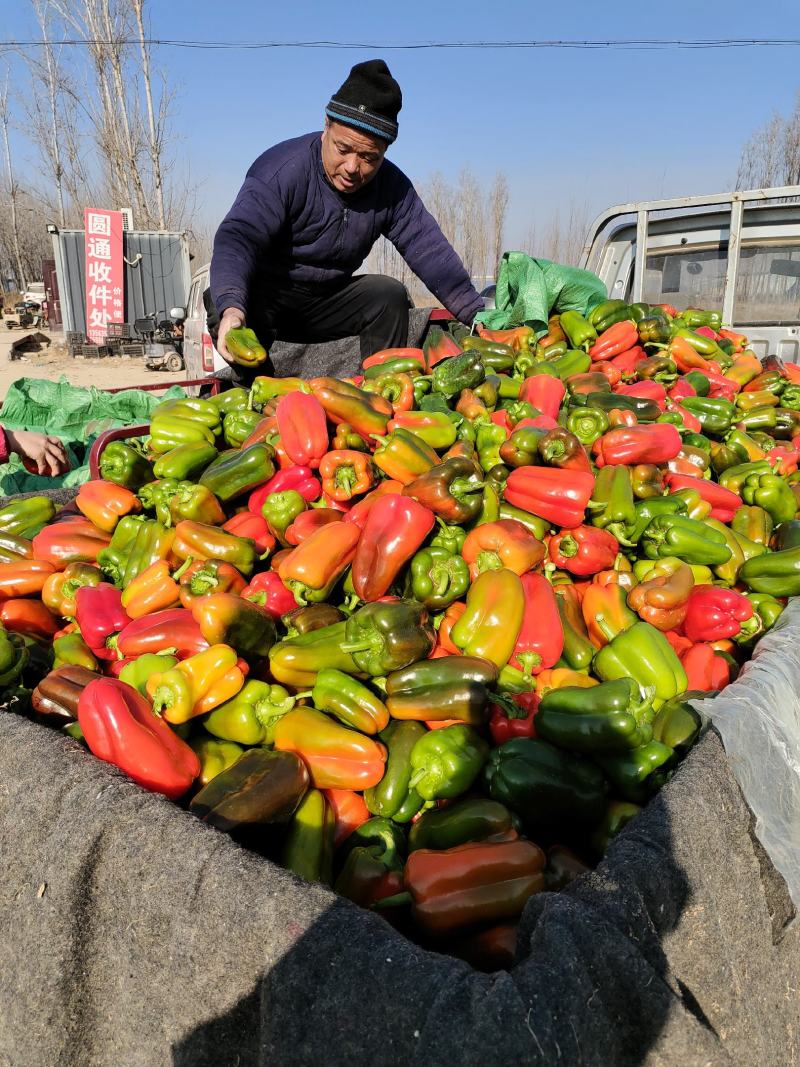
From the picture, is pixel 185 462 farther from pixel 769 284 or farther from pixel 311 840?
pixel 769 284

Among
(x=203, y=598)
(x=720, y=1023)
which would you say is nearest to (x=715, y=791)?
(x=720, y=1023)

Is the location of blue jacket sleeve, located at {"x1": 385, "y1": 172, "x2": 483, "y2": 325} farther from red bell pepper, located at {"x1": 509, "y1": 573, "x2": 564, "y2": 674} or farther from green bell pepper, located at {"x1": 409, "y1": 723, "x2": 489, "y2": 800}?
green bell pepper, located at {"x1": 409, "y1": 723, "x2": 489, "y2": 800}

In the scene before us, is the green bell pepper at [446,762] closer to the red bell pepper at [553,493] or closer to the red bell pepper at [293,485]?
the red bell pepper at [553,493]

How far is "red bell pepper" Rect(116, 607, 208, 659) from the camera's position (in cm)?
255

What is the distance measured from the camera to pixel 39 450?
442 cm

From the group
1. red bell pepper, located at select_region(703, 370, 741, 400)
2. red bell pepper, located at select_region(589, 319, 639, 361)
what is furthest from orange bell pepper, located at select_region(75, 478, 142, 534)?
red bell pepper, located at select_region(703, 370, 741, 400)

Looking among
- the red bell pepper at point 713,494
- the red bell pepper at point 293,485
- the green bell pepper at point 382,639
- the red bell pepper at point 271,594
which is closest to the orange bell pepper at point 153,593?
the red bell pepper at point 271,594

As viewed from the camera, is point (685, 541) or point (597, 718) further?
point (685, 541)

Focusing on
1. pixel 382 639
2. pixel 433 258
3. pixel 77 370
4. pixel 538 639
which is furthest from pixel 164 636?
pixel 77 370

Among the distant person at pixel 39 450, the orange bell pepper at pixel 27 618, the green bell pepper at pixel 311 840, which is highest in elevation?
the distant person at pixel 39 450

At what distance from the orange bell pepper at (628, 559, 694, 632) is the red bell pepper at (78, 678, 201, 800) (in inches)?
69.8

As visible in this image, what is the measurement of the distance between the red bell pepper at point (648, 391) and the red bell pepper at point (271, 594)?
2.29 metres

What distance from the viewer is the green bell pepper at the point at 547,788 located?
2172mm

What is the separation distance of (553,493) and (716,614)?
2.67 feet
